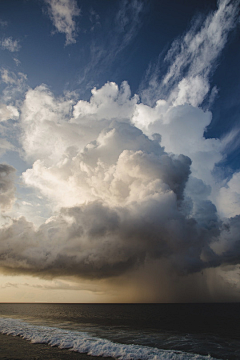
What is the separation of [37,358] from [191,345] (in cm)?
2777

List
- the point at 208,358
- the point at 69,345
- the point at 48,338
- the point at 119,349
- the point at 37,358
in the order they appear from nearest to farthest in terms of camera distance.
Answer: the point at 37,358
the point at 208,358
the point at 119,349
the point at 69,345
the point at 48,338

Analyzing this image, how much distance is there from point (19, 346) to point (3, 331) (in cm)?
1704

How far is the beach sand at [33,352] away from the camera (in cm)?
2549

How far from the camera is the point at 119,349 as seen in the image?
29.5m

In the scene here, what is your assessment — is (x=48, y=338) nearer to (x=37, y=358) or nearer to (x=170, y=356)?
(x=37, y=358)

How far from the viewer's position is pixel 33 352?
27.6m

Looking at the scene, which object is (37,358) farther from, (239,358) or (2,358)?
(239,358)

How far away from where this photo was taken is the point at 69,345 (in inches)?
1243

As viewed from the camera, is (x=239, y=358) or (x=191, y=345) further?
(x=191, y=345)

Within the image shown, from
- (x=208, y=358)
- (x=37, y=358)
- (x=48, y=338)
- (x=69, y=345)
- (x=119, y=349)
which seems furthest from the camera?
(x=48, y=338)

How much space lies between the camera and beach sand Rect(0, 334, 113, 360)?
25487mm

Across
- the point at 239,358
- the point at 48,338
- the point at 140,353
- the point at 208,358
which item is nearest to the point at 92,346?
the point at 140,353

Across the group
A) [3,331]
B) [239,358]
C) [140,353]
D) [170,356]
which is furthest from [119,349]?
[3,331]

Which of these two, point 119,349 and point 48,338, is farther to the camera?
point 48,338
